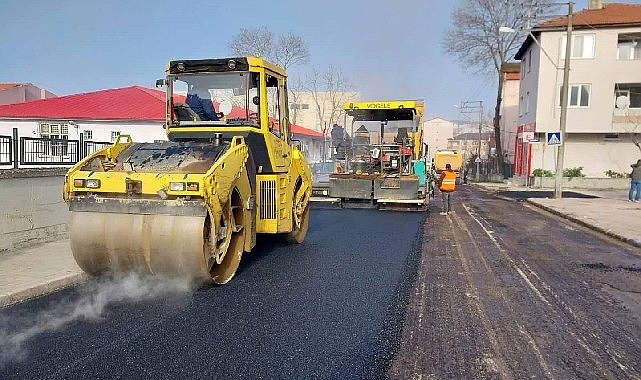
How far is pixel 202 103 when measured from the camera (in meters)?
7.48

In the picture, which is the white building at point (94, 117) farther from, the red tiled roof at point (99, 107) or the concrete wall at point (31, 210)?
the concrete wall at point (31, 210)

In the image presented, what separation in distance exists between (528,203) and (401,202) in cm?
784

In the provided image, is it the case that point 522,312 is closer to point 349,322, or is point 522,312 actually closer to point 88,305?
point 349,322

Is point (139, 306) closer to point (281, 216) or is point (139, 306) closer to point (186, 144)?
point (186, 144)

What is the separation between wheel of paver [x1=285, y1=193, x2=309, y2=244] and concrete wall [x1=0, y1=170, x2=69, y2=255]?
Answer: 3.86 meters

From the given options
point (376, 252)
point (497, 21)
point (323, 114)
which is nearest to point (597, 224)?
point (376, 252)

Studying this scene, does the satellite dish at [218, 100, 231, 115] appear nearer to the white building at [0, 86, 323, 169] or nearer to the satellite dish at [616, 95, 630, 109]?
the white building at [0, 86, 323, 169]

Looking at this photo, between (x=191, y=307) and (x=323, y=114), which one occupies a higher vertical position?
(x=323, y=114)

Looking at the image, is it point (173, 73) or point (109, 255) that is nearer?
point (109, 255)

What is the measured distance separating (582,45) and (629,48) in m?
2.92

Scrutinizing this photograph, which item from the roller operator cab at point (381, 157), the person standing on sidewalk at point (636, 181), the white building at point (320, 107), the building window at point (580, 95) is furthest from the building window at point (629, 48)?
the white building at point (320, 107)

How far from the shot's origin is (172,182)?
18.1 ft

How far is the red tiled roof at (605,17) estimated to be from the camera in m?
31.7

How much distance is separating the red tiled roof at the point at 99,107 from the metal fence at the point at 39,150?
19435 mm
